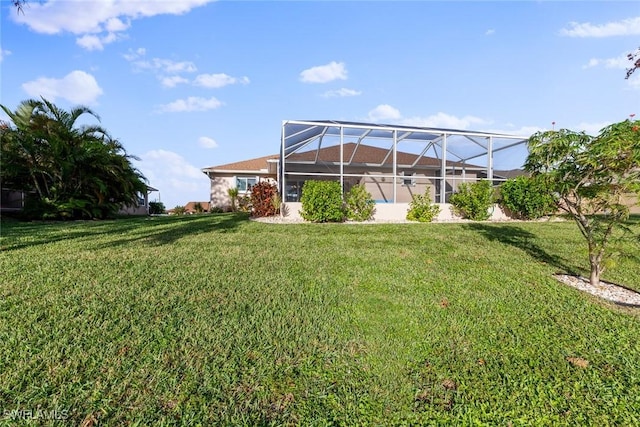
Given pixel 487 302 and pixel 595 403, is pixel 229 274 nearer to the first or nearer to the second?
pixel 487 302

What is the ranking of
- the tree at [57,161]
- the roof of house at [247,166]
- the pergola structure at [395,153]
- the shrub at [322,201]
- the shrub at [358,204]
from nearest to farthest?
the shrub at [322,201] → the shrub at [358,204] → the tree at [57,161] → the pergola structure at [395,153] → the roof of house at [247,166]

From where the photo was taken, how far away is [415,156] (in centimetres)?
1756

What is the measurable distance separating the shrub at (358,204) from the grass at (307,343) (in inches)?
258

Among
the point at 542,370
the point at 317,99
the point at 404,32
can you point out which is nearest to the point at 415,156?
the point at 317,99

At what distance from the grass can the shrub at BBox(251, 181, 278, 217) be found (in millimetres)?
7340

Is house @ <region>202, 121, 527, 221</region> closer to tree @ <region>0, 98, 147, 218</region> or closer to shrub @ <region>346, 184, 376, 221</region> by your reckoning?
shrub @ <region>346, 184, 376, 221</region>

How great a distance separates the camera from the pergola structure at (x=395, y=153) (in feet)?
41.7

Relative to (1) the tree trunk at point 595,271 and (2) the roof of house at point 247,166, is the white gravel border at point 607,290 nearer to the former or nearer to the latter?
(1) the tree trunk at point 595,271

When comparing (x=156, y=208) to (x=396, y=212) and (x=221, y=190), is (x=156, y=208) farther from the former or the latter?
(x=396, y=212)

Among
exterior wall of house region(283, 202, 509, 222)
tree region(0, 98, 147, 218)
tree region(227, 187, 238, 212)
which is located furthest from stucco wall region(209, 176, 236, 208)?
exterior wall of house region(283, 202, 509, 222)

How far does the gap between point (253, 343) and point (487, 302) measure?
2.90 meters

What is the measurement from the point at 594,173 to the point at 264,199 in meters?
10.6

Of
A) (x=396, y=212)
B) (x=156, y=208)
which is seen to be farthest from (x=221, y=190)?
(x=396, y=212)

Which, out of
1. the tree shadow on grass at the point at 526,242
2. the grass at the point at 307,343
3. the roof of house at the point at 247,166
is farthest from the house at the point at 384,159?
the grass at the point at 307,343
